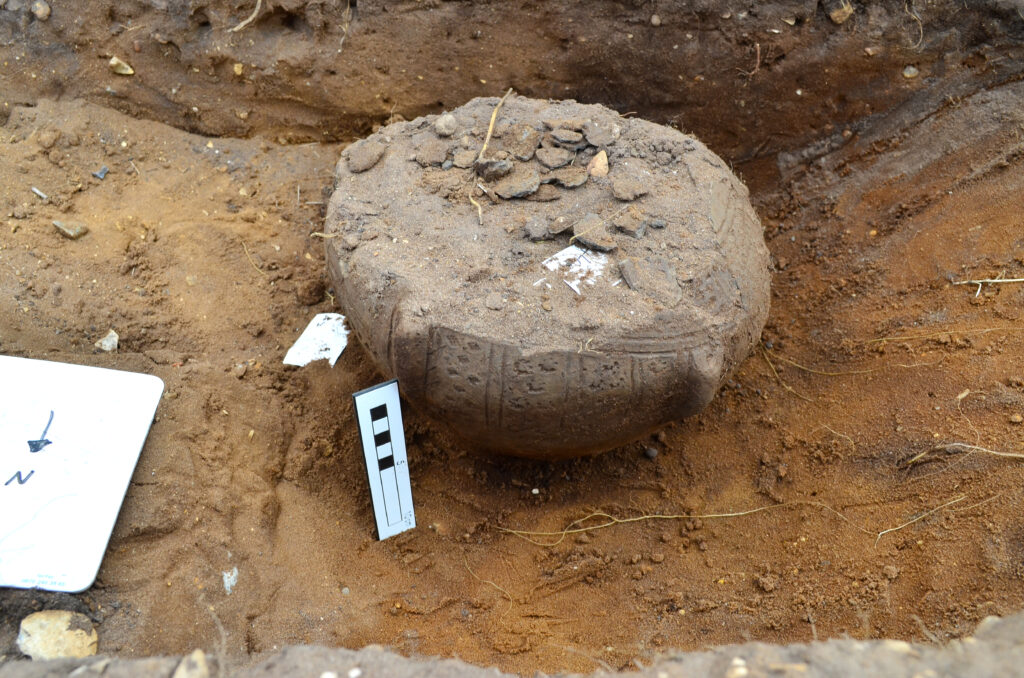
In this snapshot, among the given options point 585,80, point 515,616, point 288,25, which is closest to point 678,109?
point 585,80

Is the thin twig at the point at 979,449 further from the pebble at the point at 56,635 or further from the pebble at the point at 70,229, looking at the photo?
the pebble at the point at 70,229

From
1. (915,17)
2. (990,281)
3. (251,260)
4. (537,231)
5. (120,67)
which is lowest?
(251,260)

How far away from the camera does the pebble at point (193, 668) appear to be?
4.83ft

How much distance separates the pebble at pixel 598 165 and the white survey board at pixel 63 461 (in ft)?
5.31

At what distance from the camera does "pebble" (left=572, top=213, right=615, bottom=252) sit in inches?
84.5

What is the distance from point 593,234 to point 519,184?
349mm

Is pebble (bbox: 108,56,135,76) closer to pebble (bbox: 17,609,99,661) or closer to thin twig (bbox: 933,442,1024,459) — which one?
pebble (bbox: 17,609,99,661)

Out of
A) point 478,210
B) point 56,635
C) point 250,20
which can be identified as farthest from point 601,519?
point 250,20

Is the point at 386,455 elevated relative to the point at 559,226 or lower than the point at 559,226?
lower

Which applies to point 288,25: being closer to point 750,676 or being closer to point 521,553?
point 521,553

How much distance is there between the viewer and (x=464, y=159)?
8.20 ft

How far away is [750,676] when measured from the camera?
1384 mm

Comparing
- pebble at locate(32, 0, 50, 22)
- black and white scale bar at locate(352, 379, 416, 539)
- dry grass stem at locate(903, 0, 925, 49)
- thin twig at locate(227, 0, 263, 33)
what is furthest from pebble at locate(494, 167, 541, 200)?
pebble at locate(32, 0, 50, 22)

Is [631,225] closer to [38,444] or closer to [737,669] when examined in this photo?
[737,669]
